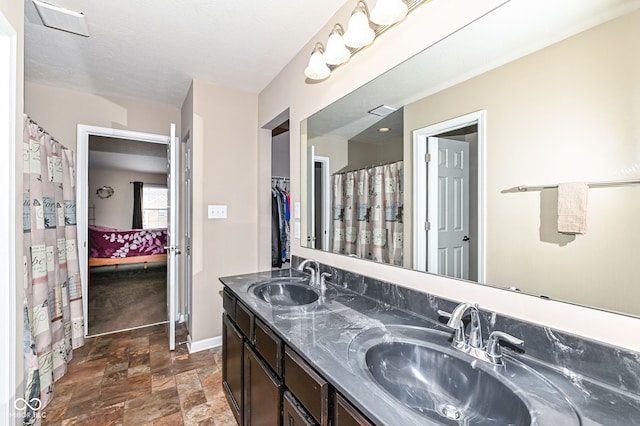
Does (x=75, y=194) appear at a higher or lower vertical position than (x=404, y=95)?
lower

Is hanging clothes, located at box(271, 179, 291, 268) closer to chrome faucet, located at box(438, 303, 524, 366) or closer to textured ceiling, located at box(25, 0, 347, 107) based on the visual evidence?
textured ceiling, located at box(25, 0, 347, 107)

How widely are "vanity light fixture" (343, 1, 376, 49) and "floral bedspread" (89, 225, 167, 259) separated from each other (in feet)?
19.0

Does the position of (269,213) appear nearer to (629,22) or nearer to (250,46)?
(250,46)

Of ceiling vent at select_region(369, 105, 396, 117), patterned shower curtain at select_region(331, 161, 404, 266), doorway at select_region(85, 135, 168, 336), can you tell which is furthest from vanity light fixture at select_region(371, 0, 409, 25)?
doorway at select_region(85, 135, 168, 336)

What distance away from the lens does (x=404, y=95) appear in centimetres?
130

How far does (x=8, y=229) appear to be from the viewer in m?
1.14

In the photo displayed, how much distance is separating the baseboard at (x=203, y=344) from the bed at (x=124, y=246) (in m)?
3.49

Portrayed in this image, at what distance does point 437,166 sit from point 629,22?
631 millimetres

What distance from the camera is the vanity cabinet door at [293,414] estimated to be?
85cm

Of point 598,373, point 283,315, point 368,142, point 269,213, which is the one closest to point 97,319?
point 269,213

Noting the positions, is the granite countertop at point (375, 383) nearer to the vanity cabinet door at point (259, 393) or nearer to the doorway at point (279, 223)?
the vanity cabinet door at point (259, 393)

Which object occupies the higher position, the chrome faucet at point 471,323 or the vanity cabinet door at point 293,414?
the chrome faucet at point 471,323

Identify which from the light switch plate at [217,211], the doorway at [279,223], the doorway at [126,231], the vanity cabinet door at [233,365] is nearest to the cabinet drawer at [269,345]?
the vanity cabinet door at [233,365]
